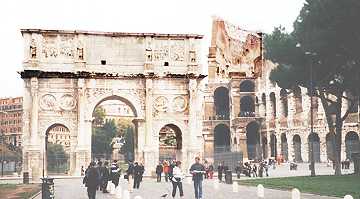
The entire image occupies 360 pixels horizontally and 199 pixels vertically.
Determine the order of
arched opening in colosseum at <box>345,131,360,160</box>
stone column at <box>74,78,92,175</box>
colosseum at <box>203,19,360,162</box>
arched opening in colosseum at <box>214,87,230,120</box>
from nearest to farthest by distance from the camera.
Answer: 1. stone column at <box>74,78,92,175</box>
2. arched opening in colosseum at <box>345,131,360,160</box>
3. colosseum at <box>203,19,360,162</box>
4. arched opening in colosseum at <box>214,87,230,120</box>

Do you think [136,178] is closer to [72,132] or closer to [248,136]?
[72,132]

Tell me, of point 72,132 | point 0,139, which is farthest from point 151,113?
point 0,139

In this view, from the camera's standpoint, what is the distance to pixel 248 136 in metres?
61.6

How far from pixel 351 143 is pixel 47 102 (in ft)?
83.4

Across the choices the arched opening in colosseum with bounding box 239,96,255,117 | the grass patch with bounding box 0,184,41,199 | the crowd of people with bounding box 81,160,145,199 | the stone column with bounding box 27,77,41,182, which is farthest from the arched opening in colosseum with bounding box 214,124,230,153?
the grass patch with bounding box 0,184,41,199

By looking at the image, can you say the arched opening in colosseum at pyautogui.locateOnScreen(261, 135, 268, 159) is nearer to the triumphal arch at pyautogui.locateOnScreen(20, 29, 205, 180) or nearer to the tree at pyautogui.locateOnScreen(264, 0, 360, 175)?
the triumphal arch at pyautogui.locateOnScreen(20, 29, 205, 180)

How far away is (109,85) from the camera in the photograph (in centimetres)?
4056

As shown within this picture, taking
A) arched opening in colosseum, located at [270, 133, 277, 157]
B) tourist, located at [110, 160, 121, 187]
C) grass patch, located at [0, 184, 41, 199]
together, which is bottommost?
grass patch, located at [0, 184, 41, 199]

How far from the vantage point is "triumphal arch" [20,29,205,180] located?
39.5 metres

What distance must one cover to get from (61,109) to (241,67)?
100 feet

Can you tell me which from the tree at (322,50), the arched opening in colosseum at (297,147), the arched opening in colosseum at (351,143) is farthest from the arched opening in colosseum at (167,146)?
the tree at (322,50)

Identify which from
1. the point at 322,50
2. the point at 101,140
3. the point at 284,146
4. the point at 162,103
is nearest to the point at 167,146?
the point at 284,146

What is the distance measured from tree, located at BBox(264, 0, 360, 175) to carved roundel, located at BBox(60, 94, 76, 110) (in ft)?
49.5

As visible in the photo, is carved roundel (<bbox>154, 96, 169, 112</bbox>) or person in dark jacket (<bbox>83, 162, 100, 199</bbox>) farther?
carved roundel (<bbox>154, 96, 169, 112</bbox>)
